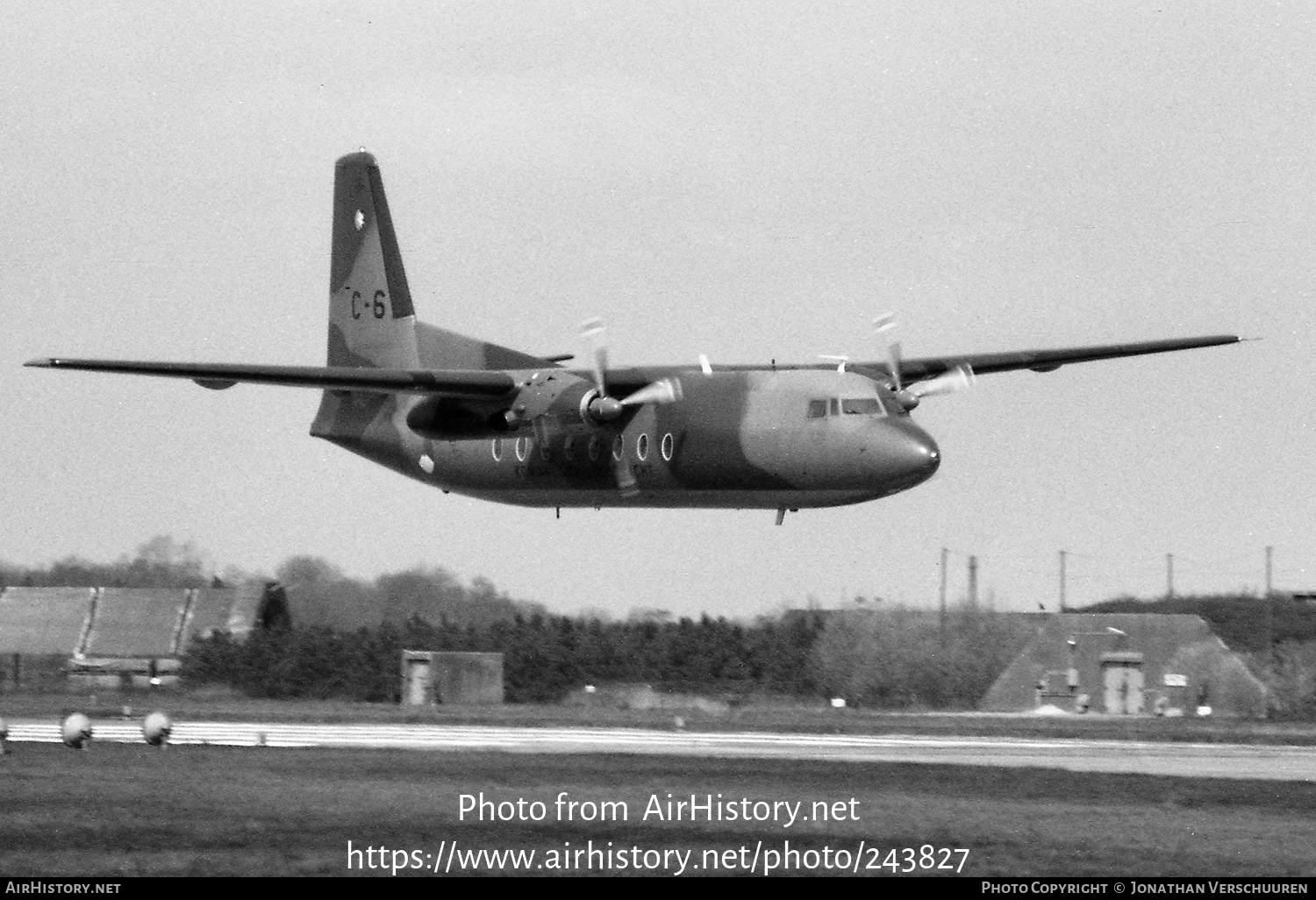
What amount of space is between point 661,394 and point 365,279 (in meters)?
10.5

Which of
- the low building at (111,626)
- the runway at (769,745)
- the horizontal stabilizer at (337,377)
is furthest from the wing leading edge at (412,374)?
the low building at (111,626)

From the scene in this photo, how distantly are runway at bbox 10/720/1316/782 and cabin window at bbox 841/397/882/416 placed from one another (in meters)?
6.30

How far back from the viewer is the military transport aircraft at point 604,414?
35.5 m

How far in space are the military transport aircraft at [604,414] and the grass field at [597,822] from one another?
812cm

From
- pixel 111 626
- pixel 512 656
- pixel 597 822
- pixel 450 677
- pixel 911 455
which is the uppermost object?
pixel 911 455

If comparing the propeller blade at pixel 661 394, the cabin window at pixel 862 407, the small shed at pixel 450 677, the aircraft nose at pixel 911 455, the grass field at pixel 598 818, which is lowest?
the grass field at pixel 598 818

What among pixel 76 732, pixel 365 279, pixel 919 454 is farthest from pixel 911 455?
pixel 365 279

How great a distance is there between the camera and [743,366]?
3919 centimetres

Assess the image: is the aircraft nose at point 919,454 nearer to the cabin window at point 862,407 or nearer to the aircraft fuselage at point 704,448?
the aircraft fuselage at point 704,448

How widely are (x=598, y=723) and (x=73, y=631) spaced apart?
18.1 m

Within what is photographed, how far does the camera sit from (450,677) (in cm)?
4881

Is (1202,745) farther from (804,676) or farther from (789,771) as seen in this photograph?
(804,676)

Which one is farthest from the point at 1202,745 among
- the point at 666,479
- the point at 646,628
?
the point at 646,628

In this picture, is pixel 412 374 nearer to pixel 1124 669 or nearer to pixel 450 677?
pixel 450 677
